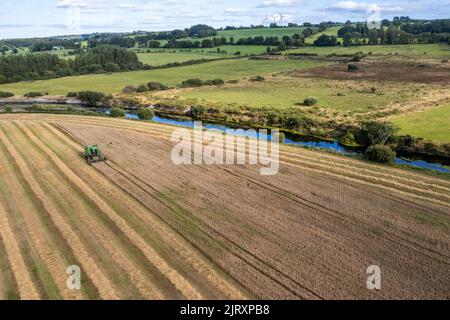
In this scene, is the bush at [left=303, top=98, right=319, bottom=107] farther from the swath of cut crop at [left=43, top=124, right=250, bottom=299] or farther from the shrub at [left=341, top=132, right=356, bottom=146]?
the swath of cut crop at [left=43, top=124, right=250, bottom=299]

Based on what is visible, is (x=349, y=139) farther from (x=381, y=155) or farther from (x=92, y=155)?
(x=92, y=155)

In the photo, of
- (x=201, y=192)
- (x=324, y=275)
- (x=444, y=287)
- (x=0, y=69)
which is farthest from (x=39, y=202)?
(x=0, y=69)

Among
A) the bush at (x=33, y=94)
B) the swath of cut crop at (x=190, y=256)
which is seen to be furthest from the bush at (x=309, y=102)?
the bush at (x=33, y=94)

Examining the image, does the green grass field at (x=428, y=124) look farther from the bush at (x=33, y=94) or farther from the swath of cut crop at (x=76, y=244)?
the bush at (x=33, y=94)

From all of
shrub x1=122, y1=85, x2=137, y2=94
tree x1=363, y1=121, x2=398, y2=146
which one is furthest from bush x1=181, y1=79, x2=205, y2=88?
tree x1=363, y1=121, x2=398, y2=146

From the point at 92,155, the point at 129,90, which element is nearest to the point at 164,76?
the point at 129,90

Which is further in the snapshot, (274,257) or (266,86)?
(266,86)
